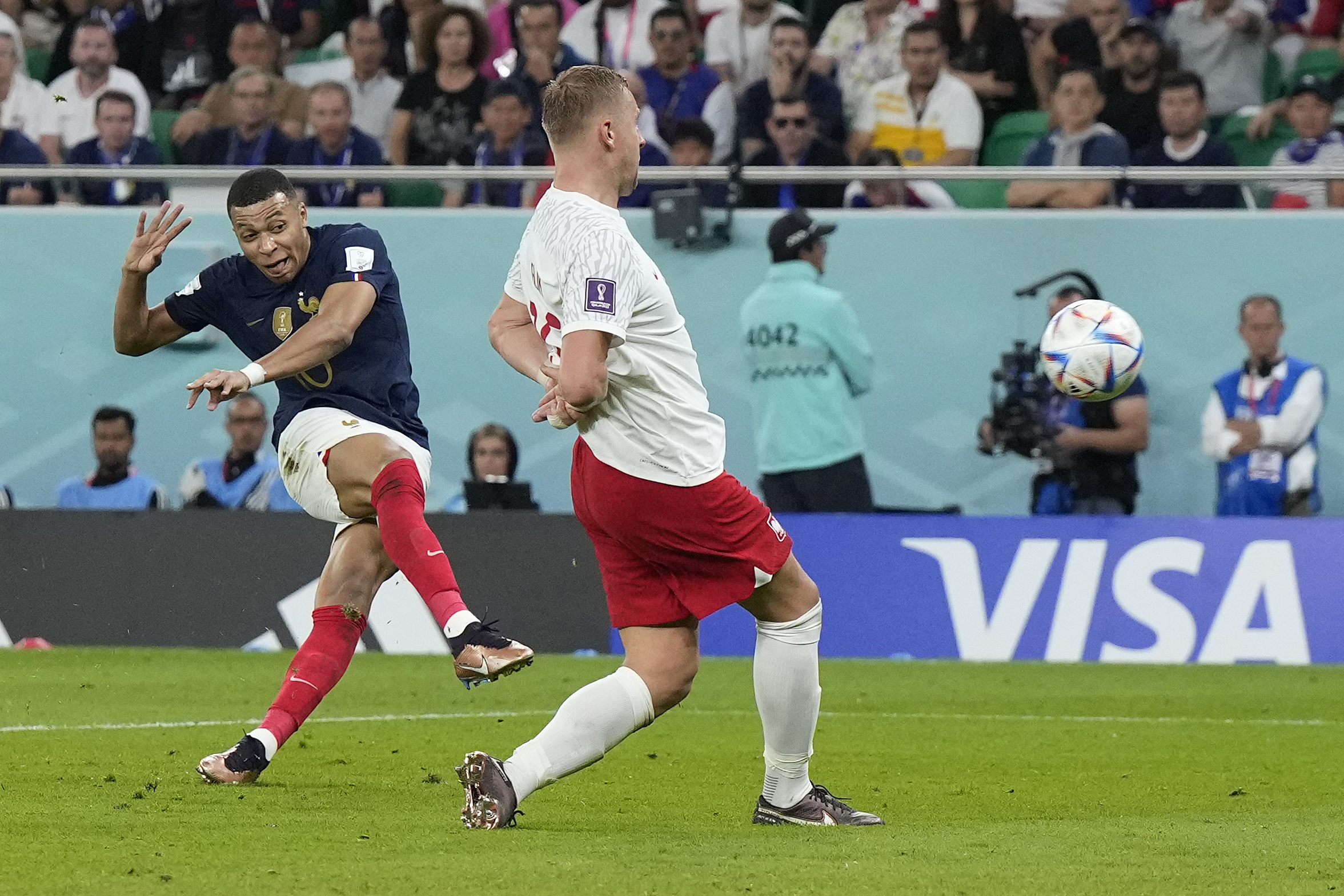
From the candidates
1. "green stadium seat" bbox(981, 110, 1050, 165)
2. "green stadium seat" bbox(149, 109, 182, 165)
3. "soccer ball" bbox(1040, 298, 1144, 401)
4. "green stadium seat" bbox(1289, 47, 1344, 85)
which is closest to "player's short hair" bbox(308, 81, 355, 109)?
"green stadium seat" bbox(149, 109, 182, 165)

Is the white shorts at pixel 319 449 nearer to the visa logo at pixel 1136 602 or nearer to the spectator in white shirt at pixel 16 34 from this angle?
the visa logo at pixel 1136 602

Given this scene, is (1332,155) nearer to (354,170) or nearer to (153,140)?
(354,170)

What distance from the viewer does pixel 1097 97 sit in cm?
1227

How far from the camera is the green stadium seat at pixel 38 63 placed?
14547 mm

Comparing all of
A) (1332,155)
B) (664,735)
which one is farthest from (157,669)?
(1332,155)

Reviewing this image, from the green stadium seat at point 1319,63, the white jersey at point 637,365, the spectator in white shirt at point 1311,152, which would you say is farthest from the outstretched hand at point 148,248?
the green stadium seat at point 1319,63

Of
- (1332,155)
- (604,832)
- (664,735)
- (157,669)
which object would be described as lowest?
(157,669)

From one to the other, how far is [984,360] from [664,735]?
5.40m

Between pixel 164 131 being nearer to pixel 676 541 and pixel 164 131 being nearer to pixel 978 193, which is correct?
pixel 978 193

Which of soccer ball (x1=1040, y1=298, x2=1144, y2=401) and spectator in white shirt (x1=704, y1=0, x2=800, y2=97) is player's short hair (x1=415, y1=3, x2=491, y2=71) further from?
soccer ball (x1=1040, y1=298, x2=1144, y2=401)

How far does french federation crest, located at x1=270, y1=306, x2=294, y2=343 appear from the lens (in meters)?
6.27

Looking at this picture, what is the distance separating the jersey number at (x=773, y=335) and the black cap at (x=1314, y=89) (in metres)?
3.70

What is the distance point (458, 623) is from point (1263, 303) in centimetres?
804

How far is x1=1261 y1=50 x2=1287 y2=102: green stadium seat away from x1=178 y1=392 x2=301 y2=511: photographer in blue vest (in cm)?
717
